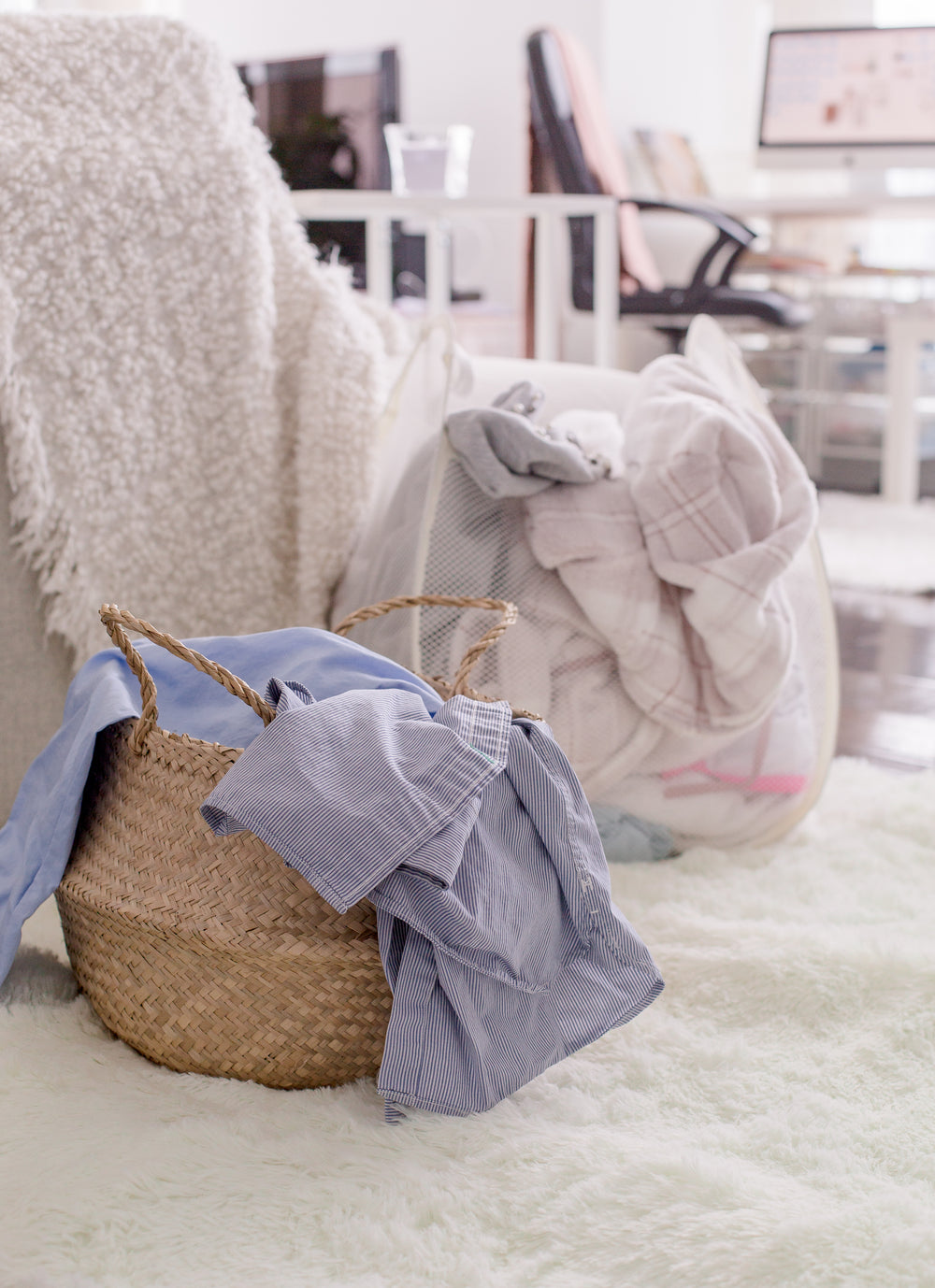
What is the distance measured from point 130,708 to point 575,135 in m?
2.61

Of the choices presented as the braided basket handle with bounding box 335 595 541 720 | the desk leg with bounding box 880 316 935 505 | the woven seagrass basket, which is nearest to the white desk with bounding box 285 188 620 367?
the braided basket handle with bounding box 335 595 541 720

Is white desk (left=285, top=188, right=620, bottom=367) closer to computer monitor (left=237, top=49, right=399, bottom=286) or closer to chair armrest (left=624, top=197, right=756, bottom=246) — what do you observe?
chair armrest (left=624, top=197, right=756, bottom=246)

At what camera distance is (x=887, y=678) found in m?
1.87

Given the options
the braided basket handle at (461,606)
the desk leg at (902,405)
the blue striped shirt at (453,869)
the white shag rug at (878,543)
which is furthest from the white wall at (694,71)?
the blue striped shirt at (453,869)

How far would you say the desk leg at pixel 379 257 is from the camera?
5.60ft

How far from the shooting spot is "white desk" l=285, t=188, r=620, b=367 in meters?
1.64

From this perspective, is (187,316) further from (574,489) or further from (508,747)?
(508,747)

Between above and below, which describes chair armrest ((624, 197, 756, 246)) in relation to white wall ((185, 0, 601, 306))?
below

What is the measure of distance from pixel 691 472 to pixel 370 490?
343 millimetres

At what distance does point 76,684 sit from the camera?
902 mm

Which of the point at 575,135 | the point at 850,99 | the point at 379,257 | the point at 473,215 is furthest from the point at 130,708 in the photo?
the point at 850,99

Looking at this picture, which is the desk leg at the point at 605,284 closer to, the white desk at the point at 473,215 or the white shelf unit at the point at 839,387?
the white desk at the point at 473,215

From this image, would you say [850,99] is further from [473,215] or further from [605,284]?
[473,215]

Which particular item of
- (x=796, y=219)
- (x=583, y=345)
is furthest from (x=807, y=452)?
(x=796, y=219)
